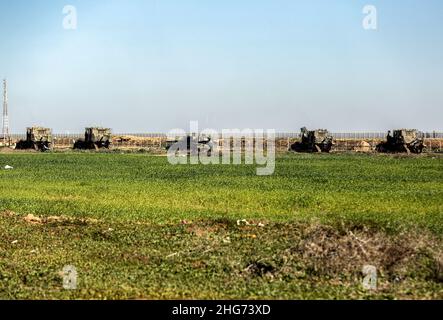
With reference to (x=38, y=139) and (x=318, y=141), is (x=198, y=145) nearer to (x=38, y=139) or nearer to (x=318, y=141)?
(x=318, y=141)

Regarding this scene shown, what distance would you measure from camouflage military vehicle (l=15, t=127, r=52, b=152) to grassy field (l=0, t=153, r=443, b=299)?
53900mm

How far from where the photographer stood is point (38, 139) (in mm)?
79500

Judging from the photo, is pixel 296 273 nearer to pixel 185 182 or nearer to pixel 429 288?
pixel 429 288

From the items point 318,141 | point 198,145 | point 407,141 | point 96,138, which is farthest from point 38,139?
point 407,141

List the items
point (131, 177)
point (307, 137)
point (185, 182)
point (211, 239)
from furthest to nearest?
point (307, 137) < point (131, 177) < point (185, 182) < point (211, 239)

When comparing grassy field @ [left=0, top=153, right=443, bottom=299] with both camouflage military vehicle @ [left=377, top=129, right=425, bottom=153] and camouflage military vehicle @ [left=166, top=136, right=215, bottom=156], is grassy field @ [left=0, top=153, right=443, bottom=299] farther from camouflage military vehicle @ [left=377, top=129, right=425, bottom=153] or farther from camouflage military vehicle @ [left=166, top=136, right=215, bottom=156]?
camouflage military vehicle @ [left=377, top=129, right=425, bottom=153]

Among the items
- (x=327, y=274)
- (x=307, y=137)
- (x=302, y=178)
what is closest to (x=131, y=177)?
(x=302, y=178)

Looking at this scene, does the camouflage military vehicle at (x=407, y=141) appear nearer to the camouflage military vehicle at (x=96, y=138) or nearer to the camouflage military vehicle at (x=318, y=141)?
the camouflage military vehicle at (x=318, y=141)

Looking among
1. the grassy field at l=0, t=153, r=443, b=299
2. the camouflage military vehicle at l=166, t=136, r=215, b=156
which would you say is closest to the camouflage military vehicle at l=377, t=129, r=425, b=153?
the camouflage military vehicle at l=166, t=136, r=215, b=156

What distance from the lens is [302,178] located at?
33062 mm

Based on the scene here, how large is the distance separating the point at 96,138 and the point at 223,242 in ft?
219

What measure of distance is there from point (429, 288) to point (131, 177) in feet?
82.9

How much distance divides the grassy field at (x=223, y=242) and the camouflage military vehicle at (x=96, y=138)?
5221cm

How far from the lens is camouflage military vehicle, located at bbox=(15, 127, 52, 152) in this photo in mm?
79250
